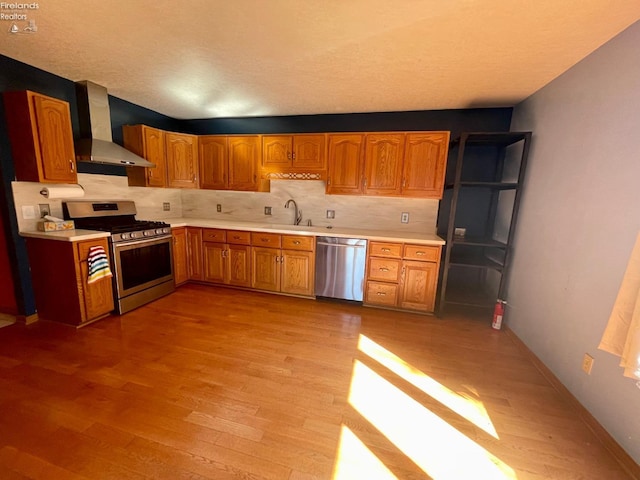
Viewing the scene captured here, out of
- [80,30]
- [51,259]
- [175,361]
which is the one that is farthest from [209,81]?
[175,361]

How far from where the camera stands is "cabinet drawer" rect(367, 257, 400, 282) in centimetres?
312

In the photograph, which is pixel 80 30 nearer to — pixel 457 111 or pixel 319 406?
pixel 319 406

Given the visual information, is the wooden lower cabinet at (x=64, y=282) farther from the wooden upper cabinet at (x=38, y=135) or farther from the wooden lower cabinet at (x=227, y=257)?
the wooden lower cabinet at (x=227, y=257)

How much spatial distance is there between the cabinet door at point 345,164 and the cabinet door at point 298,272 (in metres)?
0.95

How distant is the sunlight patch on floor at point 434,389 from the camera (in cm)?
166

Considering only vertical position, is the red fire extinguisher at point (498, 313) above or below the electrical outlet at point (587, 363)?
below

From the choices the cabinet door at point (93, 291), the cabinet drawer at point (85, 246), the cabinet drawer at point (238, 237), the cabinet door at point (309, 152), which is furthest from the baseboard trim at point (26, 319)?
the cabinet door at point (309, 152)

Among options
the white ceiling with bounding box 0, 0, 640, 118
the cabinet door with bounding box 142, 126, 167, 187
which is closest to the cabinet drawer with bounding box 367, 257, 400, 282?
the white ceiling with bounding box 0, 0, 640, 118

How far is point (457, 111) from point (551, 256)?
6.73 ft

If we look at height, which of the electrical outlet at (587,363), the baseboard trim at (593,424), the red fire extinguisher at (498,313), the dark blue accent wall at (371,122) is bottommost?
the baseboard trim at (593,424)

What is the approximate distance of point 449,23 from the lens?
1.63 metres

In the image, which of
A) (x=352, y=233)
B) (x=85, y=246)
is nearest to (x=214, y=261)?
(x=85, y=246)

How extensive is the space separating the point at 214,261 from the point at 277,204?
4.03ft

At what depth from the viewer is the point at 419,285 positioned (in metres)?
3.08
